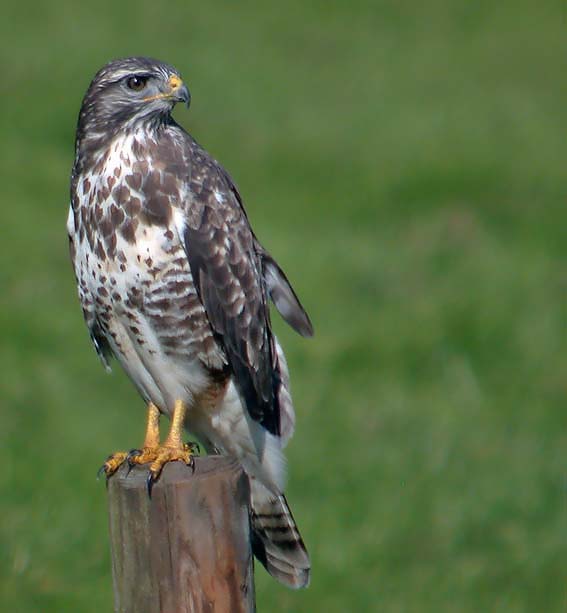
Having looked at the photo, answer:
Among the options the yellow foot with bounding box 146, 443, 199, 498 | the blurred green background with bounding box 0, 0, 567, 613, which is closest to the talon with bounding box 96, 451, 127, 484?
the yellow foot with bounding box 146, 443, 199, 498

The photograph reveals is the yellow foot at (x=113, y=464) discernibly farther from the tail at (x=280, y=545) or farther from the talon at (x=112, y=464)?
the tail at (x=280, y=545)

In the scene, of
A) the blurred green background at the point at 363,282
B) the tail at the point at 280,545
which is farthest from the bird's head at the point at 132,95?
the blurred green background at the point at 363,282

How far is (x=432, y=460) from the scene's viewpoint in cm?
927

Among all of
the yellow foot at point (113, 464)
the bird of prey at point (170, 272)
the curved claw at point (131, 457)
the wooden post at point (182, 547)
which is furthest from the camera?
the bird of prey at point (170, 272)

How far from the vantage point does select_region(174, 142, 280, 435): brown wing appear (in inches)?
194

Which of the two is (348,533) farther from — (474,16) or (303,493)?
(474,16)

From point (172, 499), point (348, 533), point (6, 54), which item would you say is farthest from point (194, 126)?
point (172, 499)

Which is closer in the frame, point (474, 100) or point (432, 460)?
point (432, 460)

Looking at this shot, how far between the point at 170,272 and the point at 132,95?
688 millimetres

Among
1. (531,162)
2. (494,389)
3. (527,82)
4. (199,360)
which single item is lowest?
(494,389)

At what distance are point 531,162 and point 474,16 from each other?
485 centimetres

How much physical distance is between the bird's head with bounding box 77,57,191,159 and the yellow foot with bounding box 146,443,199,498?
1168 millimetres

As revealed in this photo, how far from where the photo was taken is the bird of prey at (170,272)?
4844mm

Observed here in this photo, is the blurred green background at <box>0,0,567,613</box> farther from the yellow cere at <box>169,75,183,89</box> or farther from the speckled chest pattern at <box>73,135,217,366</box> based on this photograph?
the yellow cere at <box>169,75,183,89</box>
